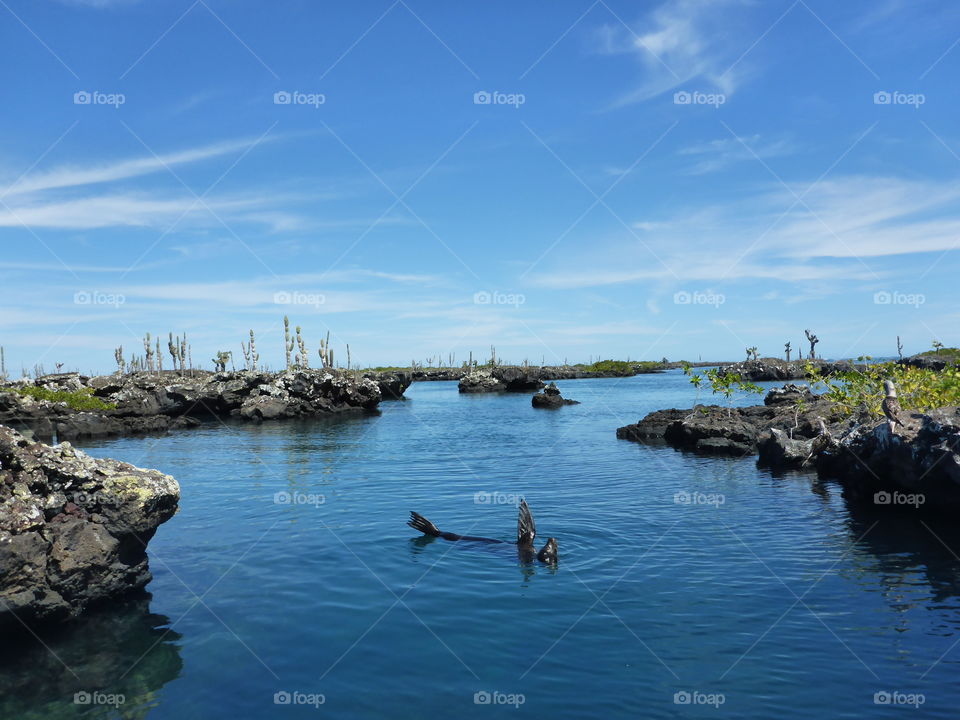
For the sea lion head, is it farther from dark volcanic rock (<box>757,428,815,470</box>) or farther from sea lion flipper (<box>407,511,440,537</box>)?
dark volcanic rock (<box>757,428,815,470</box>)

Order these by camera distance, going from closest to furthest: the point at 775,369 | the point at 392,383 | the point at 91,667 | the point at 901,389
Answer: the point at 91,667 < the point at 901,389 < the point at 392,383 < the point at 775,369

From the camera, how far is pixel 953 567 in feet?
51.2

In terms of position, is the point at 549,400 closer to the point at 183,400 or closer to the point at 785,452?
the point at 183,400

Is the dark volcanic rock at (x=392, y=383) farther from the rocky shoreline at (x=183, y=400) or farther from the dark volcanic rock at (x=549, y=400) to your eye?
the dark volcanic rock at (x=549, y=400)

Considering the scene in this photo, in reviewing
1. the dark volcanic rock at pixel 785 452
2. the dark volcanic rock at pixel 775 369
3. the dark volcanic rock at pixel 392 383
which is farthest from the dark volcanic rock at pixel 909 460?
the dark volcanic rock at pixel 775 369

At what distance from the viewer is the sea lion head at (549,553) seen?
16.6 m

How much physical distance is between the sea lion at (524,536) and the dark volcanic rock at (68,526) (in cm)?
685

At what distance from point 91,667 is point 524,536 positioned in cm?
1006

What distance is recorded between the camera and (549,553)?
1677 cm

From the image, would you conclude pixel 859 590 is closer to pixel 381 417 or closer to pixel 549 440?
pixel 549 440

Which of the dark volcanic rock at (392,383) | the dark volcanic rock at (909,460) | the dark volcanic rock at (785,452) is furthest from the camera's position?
the dark volcanic rock at (392,383)

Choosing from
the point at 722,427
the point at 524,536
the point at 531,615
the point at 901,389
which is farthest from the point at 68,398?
the point at 901,389

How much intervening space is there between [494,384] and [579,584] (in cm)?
10695

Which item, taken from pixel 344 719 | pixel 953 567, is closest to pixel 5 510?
pixel 344 719
